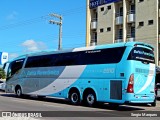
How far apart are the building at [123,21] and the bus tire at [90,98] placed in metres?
19.8

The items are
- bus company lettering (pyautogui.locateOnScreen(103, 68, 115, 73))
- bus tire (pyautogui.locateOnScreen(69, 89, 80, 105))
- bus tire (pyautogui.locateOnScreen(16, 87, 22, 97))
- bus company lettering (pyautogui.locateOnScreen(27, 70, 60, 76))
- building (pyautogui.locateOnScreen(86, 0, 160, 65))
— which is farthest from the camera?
building (pyautogui.locateOnScreen(86, 0, 160, 65))

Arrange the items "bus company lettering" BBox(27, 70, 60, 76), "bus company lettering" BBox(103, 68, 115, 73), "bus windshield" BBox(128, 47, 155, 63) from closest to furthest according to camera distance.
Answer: "bus windshield" BBox(128, 47, 155, 63) → "bus company lettering" BBox(103, 68, 115, 73) → "bus company lettering" BBox(27, 70, 60, 76)

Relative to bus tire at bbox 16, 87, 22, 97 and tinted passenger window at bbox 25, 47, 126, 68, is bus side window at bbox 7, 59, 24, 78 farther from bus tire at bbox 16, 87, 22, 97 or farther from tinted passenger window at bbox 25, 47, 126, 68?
tinted passenger window at bbox 25, 47, 126, 68

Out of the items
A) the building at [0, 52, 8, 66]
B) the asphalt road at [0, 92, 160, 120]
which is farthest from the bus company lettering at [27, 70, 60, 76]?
the building at [0, 52, 8, 66]

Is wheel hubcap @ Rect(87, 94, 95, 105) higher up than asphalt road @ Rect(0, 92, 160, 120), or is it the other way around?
wheel hubcap @ Rect(87, 94, 95, 105)

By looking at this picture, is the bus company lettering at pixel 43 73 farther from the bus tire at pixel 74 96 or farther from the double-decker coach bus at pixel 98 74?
the bus tire at pixel 74 96

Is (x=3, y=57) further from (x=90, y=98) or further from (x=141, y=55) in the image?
(x=141, y=55)

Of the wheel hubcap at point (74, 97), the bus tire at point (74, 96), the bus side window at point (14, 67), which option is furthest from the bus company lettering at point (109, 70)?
the bus side window at point (14, 67)

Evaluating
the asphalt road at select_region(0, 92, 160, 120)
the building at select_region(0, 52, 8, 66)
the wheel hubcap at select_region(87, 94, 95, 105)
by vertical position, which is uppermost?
the building at select_region(0, 52, 8, 66)

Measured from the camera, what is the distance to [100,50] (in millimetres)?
21625

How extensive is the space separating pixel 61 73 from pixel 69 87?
122 cm

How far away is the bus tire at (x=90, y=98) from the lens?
21.7m

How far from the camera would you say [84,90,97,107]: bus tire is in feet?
71.2

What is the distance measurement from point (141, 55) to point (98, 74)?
108 inches
